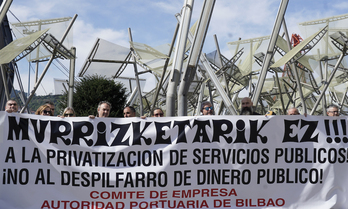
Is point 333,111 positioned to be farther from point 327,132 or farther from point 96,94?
point 96,94

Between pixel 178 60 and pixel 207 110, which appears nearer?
pixel 207 110

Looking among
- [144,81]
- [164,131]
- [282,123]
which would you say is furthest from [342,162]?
[144,81]

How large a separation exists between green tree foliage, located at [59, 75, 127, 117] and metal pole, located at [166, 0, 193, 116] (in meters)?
11.9

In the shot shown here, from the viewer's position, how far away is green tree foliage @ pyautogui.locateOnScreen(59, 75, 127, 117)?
73.9 ft

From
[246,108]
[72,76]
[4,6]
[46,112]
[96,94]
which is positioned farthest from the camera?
[96,94]

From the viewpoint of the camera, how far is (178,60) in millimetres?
10477

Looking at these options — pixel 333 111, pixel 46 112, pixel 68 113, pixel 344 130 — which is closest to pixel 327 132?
pixel 344 130

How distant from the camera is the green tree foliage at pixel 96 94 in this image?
22.5 metres

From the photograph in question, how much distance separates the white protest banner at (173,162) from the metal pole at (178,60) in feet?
12.7

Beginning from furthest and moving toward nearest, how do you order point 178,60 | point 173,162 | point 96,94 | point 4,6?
1. point 96,94
2. point 4,6
3. point 178,60
4. point 173,162

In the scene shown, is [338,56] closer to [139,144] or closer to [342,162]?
[342,162]

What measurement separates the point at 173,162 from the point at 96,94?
17.6 metres

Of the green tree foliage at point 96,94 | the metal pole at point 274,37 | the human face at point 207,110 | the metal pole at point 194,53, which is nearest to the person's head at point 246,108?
the human face at point 207,110

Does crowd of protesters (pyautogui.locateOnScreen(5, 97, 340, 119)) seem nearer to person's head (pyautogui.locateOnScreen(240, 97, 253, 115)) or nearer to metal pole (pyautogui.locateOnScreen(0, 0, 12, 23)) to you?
person's head (pyautogui.locateOnScreen(240, 97, 253, 115))
